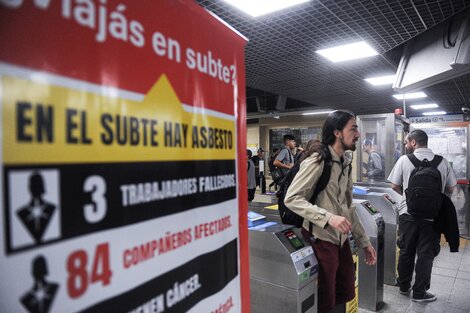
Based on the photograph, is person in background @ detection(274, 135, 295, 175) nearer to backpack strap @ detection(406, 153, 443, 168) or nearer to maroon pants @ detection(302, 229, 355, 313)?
backpack strap @ detection(406, 153, 443, 168)

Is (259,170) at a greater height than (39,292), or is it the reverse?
→ (39,292)


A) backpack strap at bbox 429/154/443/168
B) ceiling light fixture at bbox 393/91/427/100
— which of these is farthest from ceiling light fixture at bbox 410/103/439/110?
backpack strap at bbox 429/154/443/168

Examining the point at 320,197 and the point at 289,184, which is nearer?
the point at 320,197

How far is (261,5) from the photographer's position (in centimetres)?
234

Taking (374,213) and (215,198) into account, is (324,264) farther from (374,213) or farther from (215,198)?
(374,213)

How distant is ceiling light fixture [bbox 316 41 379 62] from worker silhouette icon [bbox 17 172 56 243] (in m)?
3.32

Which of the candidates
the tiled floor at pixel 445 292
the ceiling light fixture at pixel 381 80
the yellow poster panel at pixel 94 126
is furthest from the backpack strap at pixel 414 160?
the yellow poster panel at pixel 94 126

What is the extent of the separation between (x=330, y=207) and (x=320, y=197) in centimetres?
8

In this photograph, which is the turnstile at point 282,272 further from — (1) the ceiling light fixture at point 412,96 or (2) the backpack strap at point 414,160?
(1) the ceiling light fixture at point 412,96

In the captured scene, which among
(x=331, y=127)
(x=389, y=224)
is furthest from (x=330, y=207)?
(x=389, y=224)

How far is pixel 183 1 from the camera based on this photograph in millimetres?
917

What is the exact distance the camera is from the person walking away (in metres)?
2.96

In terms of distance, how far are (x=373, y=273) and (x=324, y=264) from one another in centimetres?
145

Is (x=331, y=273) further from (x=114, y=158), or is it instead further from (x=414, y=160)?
(x=414, y=160)
